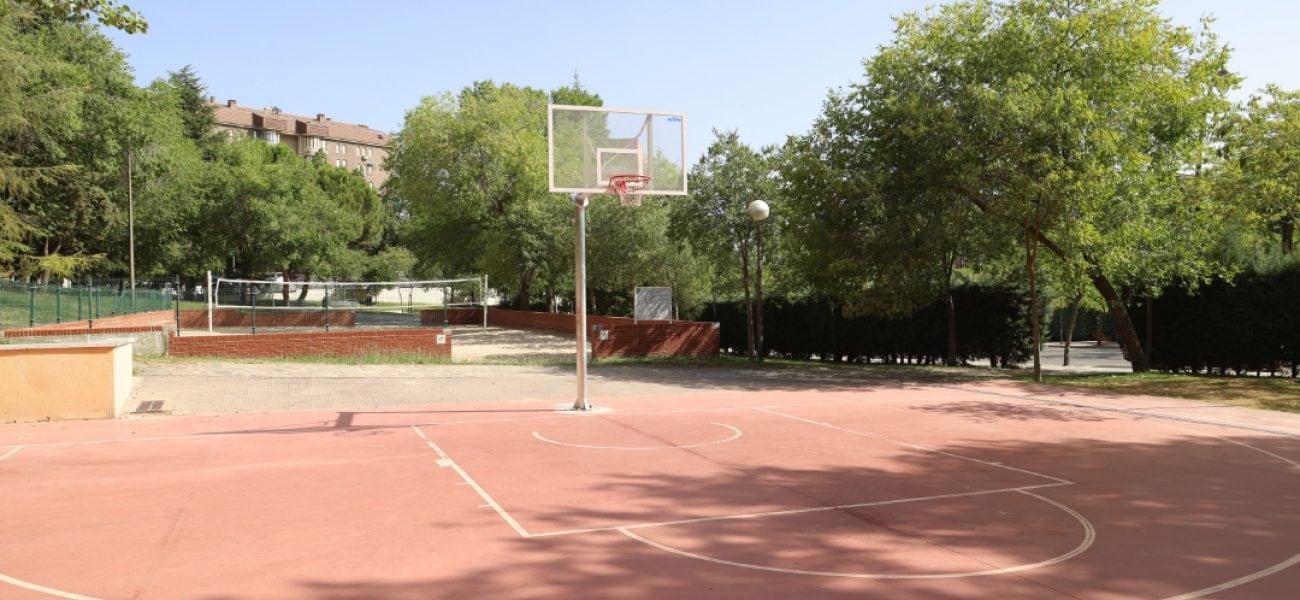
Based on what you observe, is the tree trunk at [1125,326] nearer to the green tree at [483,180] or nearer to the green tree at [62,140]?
the green tree at [483,180]

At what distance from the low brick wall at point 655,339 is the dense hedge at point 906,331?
510 cm

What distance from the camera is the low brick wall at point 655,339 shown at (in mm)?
26062

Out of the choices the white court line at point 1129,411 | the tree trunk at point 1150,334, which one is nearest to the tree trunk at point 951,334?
the tree trunk at point 1150,334

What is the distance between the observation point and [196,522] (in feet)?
24.7

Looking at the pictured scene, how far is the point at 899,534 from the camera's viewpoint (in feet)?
23.5

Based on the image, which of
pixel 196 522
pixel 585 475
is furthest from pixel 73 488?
pixel 585 475

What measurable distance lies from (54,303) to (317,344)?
7.53 meters

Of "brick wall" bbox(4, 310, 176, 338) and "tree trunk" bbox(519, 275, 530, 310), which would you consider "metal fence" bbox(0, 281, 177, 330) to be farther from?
"tree trunk" bbox(519, 275, 530, 310)

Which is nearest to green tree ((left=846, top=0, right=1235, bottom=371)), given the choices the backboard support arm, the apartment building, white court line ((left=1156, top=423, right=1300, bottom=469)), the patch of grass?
the patch of grass

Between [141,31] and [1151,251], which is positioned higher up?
[141,31]

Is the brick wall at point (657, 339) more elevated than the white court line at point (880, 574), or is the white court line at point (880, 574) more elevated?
the brick wall at point (657, 339)

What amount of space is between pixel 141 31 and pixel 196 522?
841cm

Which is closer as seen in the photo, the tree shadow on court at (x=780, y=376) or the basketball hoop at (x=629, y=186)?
the basketball hoop at (x=629, y=186)

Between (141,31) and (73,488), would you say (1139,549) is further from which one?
(141,31)
